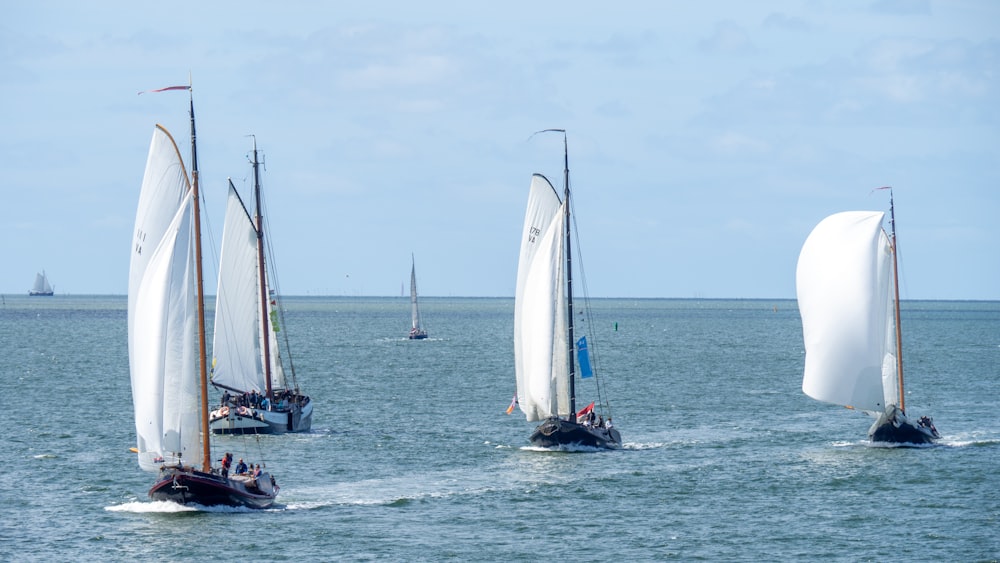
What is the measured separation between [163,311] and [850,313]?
37.8 m

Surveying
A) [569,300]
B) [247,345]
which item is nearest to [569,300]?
[569,300]

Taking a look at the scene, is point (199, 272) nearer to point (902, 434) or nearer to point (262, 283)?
point (262, 283)

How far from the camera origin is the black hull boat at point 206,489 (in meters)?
50.6

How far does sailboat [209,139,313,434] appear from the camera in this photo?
76.2 metres

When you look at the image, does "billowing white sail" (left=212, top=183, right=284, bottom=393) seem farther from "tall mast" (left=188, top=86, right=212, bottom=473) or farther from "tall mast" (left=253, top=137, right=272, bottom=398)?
"tall mast" (left=188, top=86, right=212, bottom=473)

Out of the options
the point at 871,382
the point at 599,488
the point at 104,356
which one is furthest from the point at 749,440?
the point at 104,356

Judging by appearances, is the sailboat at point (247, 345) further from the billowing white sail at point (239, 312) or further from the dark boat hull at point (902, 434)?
the dark boat hull at point (902, 434)

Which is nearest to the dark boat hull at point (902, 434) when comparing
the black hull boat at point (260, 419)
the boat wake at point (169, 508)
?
the black hull boat at point (260, 419)

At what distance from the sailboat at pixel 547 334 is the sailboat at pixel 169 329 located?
2141 centimetres

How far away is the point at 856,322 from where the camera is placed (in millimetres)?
72250

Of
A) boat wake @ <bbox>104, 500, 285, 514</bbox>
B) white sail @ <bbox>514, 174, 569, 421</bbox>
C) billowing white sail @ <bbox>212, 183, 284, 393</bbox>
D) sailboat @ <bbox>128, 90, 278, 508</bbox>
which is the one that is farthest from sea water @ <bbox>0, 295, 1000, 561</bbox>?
billowing white sail @ <bbox>212, 183, 284, 393</bbox>

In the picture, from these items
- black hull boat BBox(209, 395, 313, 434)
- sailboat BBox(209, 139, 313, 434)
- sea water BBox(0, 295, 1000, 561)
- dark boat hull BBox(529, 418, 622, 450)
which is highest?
sailboat BBox(209, 139, 313, 434)

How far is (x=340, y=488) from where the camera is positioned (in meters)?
59.0

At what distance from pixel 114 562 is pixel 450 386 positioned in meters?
69.4
